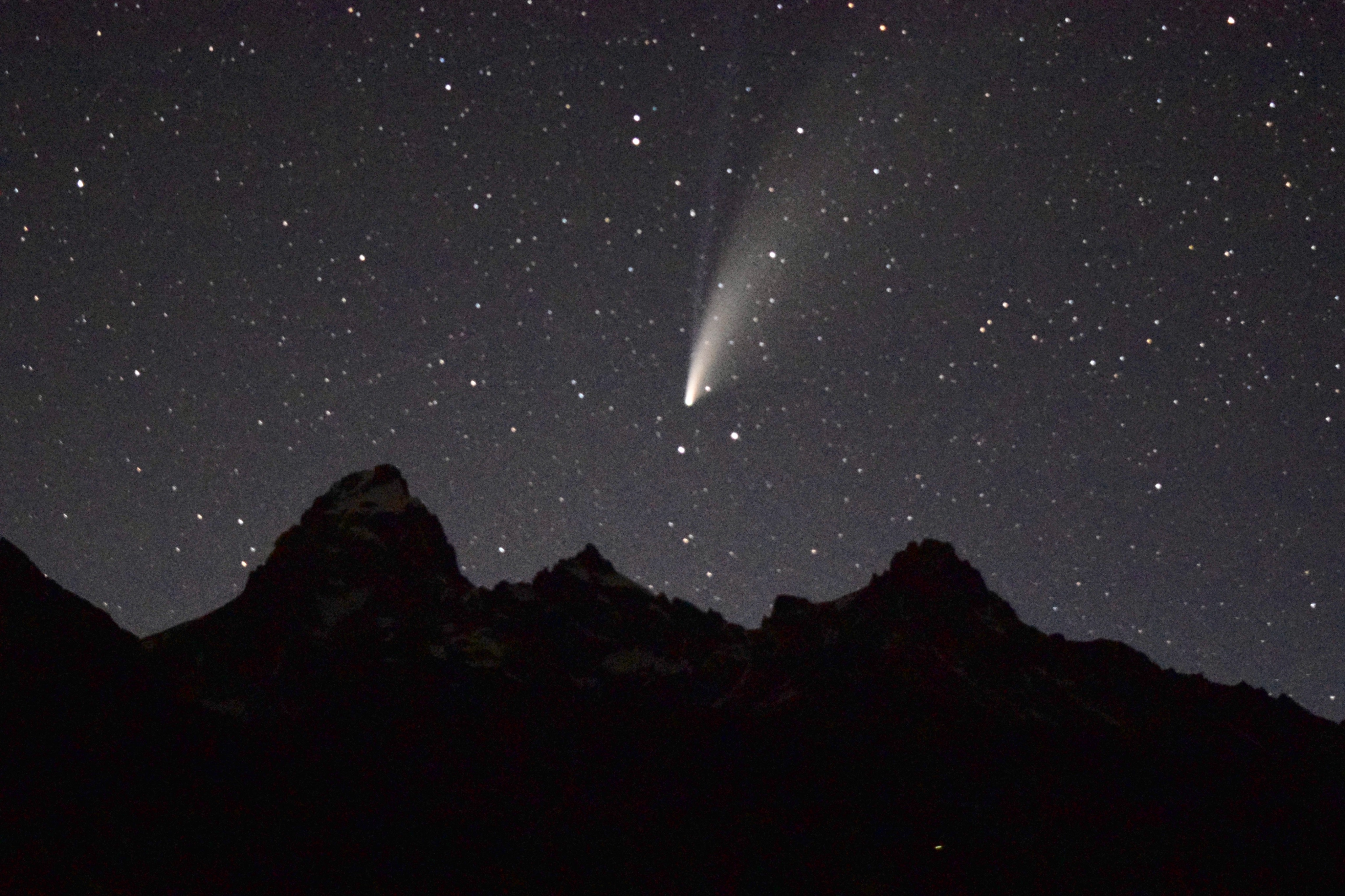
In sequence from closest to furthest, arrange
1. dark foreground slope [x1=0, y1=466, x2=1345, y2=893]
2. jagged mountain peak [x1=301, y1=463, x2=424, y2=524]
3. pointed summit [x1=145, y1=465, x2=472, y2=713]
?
dark foreground slope [x1=0, y1=466, x2=1345, y2=893]
pointed summit [x1=145, y1=465, x2=472, y2=713]
jagged mountain peak [x1=301, y1=463, x2=424, y2=524]

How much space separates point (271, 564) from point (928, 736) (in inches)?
2029

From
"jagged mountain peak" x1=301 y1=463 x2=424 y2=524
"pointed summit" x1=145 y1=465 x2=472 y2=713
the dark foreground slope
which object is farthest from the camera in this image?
"jagged mountain peak" x1=301 y1=463 x2=424 y2=524

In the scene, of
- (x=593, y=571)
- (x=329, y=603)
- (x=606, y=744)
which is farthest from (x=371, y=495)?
(x=606, y=744)

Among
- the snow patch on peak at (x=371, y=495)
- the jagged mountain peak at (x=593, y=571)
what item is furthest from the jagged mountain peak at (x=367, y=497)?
the jagged mountain peak at (x=593, y=571)

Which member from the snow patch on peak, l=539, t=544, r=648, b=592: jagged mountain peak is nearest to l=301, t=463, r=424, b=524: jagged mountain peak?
the snow patch on peak

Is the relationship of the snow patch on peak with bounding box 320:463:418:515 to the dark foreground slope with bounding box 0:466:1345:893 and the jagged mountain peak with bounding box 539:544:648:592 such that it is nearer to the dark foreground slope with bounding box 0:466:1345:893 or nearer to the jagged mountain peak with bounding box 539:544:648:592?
the dark foreground slope with bounding box 0:466:1345:893

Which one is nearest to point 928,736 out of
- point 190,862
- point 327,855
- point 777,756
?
point 777,756

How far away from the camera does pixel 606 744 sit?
5494cm

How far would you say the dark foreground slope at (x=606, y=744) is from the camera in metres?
38.0

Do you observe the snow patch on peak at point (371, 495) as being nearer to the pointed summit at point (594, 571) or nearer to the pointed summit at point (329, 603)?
the pointed summit at point (329, 603)

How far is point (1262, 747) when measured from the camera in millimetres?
59406

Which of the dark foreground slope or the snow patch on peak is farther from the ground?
the snow patch on peak

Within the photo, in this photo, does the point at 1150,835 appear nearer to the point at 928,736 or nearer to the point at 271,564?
the point at 928,736

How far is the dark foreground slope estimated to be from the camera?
38031mm
